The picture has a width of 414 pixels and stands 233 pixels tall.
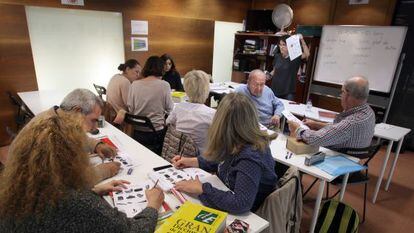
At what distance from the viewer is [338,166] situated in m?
1.89

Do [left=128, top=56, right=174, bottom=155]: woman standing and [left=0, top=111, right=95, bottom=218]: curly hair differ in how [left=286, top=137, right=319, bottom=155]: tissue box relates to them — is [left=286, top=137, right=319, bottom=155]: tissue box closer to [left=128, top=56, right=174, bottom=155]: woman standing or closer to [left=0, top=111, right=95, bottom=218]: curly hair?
[left=128, top=56, right=174, bottom=155]: woman standing

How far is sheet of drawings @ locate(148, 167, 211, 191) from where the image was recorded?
4.82 feet

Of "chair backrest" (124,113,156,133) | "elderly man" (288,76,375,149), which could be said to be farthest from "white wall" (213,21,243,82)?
"elderly man" (288,76,375,149)

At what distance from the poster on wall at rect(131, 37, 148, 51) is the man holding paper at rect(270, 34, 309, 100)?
7.83 feet

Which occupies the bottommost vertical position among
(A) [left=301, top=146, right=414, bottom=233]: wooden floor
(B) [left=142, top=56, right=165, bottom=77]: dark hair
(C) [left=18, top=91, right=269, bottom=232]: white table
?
(A) [left=301, top=146, right=414, bottom=233]: wooden floor

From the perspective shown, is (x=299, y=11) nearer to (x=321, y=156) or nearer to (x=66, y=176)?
(x=321, y=156)

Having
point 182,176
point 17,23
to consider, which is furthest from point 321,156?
point 17,23

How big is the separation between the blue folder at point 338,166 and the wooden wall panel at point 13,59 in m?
3.93

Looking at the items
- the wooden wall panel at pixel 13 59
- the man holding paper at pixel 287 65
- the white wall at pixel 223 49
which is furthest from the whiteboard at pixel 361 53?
the wooden wall panel at pixel 13 59

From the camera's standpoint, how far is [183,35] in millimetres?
5230

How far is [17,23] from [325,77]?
5071 mm

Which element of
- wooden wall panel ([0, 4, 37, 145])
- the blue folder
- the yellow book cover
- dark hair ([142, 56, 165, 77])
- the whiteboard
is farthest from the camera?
the whiteboard

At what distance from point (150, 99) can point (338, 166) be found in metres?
1.82

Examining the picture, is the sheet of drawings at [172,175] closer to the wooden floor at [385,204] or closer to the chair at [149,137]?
the chair at [149,137]
